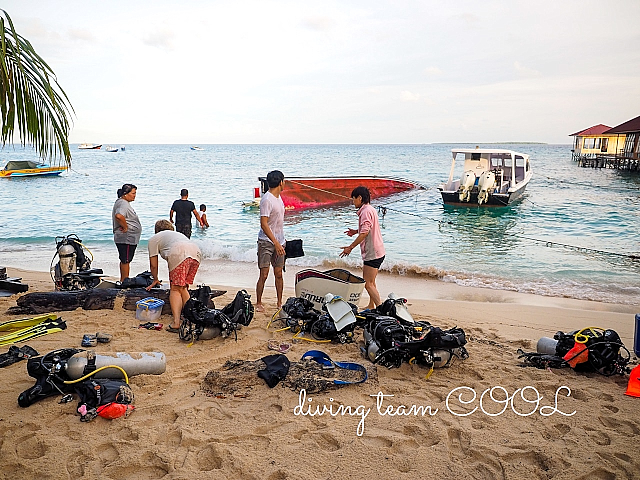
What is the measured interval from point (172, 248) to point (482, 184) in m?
15.9

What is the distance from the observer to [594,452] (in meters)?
Result: 3.08

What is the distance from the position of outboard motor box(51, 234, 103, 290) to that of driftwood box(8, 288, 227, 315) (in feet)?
1.62

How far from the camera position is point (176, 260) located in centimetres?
520

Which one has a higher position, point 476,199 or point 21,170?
point 21,170

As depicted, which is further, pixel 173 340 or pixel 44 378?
pixel 173 340

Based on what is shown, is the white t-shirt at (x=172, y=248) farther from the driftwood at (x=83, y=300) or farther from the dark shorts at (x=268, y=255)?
the dark shorts at (x=268, y=255)

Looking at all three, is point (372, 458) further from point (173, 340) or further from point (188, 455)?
point (173, 340)

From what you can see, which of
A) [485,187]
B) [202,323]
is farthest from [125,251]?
[485,187]

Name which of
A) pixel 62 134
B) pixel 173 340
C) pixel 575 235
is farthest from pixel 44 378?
pixel 575 235

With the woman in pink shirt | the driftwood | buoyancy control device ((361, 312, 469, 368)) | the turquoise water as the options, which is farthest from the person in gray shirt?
the turquoise water

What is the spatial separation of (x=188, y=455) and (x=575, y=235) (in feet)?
51.2

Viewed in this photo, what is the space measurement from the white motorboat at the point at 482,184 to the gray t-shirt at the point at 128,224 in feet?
48.7

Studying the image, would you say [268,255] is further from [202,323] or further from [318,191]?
Result: [318,191]

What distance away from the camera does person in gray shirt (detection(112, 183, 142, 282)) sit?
6855mm
